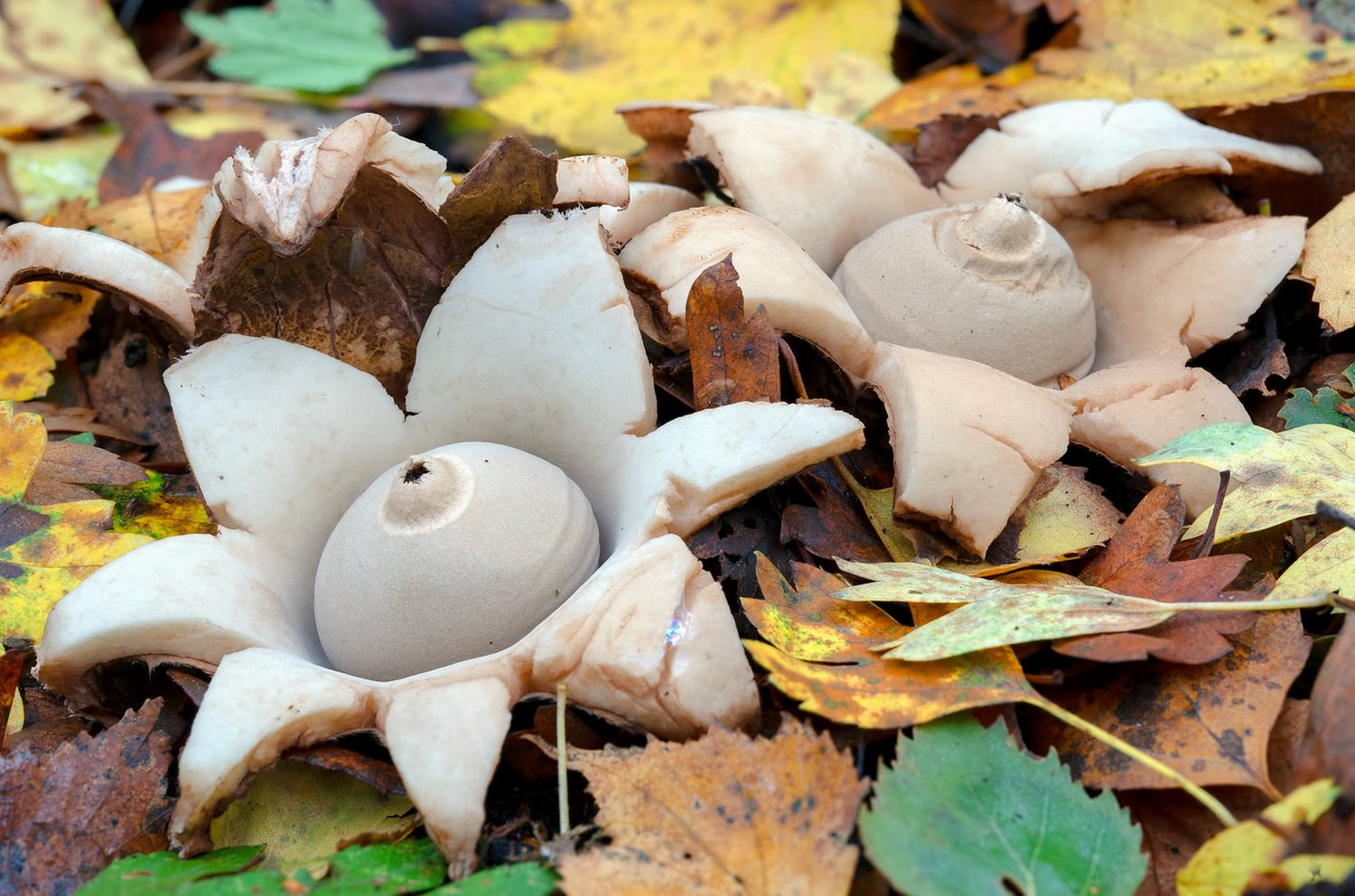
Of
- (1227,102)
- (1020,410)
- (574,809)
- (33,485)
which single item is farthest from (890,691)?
(1227,102)

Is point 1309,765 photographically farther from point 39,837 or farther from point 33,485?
point 33,485

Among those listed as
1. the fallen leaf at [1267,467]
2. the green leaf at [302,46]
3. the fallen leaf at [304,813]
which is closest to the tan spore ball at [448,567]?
the fallen leaf at [304,813]

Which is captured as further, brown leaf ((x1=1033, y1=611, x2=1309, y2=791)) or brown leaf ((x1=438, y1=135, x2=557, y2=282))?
brown leaf ((x1=438, y1=135, x2=557, y2=282))

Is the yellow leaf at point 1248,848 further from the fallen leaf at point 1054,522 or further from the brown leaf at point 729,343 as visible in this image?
the brown leaf at point 729,343

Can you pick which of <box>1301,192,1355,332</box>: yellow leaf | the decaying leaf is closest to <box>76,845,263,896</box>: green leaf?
the decaying leaf

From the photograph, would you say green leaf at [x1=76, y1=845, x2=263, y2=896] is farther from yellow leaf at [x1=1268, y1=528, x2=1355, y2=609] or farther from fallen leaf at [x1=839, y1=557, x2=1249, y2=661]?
yellow leaf at [x1=1268, y1=528, x2=1355, y2=609]

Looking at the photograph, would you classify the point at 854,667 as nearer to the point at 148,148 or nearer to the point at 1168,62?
the point at 1168,62
